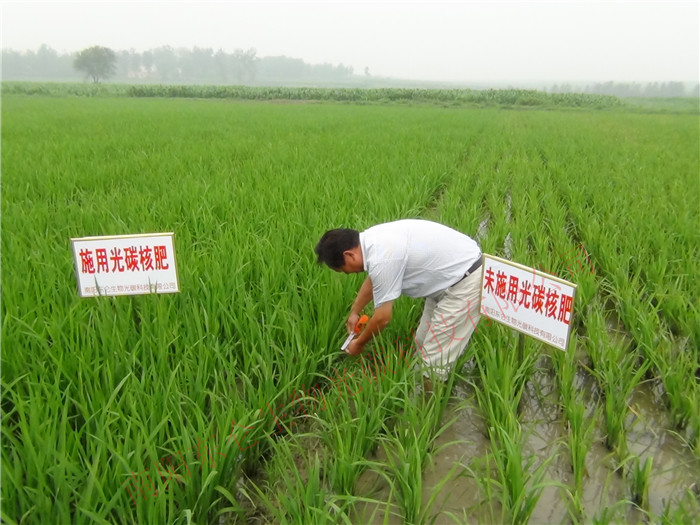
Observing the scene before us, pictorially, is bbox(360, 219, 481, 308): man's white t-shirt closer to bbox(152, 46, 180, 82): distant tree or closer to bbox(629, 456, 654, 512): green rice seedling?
bbox(629, 456, 654, 512): green rice seedling

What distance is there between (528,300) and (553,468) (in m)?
0.60

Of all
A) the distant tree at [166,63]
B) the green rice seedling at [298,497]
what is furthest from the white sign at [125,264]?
the distant tree at [166,63]

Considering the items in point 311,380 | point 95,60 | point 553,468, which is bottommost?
point 553,468

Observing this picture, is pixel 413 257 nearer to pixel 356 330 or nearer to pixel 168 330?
Answer: pixel 356 330

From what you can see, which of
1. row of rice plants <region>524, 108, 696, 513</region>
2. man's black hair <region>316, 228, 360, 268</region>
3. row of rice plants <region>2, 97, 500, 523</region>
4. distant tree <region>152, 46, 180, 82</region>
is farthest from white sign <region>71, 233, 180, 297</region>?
distant tree <region>152, 46, 180, 82</region>

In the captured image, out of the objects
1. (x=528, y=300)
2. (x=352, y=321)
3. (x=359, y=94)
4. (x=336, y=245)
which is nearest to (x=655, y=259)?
(x=528, y=300)

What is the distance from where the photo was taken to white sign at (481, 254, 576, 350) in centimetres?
148

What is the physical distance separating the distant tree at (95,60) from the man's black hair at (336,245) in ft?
211

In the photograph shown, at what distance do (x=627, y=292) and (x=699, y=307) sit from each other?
0.31 meters

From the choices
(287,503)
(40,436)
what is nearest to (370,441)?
(287,503)

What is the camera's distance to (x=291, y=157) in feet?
20.9

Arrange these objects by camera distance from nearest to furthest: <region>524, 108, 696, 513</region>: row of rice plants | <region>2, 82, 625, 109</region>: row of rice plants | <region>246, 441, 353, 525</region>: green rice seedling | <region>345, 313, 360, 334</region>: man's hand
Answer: <region>246, 441, 353, 525</region>: green rice seedling < <region>524, 108, 696, 513</region>: row of rice plants < <region>345, 313, 360, 334</region>: man's hand < <region>2, 82, 625, 109</region>: row of rice plants

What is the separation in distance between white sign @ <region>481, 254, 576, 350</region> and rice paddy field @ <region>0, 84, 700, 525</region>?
211 millimetres

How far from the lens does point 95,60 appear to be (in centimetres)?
5491
